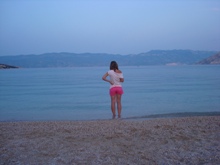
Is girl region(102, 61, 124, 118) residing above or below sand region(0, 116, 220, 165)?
above

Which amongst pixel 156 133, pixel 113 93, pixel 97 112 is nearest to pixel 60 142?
pixel 156 133

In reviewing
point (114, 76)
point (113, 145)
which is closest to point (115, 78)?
point (114, 76)

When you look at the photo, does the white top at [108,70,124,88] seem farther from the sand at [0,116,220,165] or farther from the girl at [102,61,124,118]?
the sand at [0,116,220,165]

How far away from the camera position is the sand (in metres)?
5.46

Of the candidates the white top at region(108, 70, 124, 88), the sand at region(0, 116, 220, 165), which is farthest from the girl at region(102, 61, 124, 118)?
the sand at region(0, 116, 220, 165)

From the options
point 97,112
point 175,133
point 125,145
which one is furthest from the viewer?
point 97,112

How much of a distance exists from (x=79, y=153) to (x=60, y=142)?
0.92 meters

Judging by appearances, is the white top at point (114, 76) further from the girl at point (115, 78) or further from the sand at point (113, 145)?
the sand at point (113, 145)

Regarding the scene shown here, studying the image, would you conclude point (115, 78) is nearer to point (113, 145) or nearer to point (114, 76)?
point (114, 76)

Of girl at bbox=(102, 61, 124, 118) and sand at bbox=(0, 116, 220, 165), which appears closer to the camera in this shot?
sand at bbox=(0, 116, 220, 165)

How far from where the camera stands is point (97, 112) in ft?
49.1

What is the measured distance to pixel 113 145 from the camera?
6.27 metres

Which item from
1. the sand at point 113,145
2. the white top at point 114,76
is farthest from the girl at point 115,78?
the sand at point 113,145

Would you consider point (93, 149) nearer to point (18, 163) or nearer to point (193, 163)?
point (18, 163)
